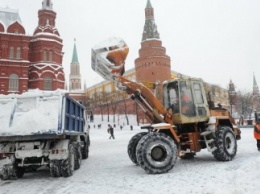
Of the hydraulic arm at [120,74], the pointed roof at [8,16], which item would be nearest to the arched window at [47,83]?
the pointed roof at [8,16]

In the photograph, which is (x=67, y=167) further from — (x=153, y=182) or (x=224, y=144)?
(x=224, y=144)

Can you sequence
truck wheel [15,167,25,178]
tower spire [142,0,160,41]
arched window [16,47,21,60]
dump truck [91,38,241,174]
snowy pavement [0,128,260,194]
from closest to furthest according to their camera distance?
snowy pavement [0,128,260,194]
dump truck [91,38,241,174]
truck wheel [15,167,25,178]
arched window [16,47,21,60]
tower spire [142,0,160,41]

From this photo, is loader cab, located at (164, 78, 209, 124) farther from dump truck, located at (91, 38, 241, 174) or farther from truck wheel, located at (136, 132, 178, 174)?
truck wheel, located at (136, 132, 178, 174)

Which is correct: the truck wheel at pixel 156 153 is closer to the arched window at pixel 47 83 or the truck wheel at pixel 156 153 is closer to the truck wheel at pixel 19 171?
the truck wheel at pixel 19 171

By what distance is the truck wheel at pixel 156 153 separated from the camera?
7.95 meters

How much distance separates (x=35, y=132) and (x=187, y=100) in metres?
4.96

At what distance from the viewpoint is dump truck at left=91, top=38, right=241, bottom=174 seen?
317 inches

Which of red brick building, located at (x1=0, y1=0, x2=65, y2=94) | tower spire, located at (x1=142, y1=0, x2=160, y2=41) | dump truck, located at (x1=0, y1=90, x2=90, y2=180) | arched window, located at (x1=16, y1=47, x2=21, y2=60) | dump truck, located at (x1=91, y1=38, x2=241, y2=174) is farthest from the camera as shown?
tower spire, located at (x1=142, y1=0, x2=160, y2=41)

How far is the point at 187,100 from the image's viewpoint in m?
9.51

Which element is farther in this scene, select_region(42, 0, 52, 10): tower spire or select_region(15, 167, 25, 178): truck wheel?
select_region(42, 0, 52, 10): tower spire

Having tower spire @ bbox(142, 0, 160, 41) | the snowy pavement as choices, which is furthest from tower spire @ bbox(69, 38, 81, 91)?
the snowy pavement

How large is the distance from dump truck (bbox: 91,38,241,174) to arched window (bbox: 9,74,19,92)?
38.1 m

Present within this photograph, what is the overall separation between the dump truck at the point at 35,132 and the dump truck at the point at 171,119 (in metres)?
1.77

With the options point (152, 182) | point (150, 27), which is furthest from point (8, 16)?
point (152, 182)
